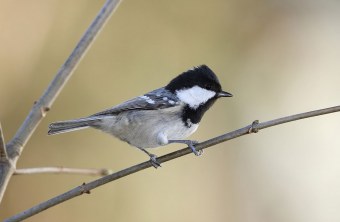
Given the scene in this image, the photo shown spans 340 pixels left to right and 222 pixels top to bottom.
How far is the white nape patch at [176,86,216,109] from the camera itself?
103 inches

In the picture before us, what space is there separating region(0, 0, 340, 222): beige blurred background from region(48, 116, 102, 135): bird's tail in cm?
137

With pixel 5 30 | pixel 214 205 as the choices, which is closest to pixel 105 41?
pixel 5 30

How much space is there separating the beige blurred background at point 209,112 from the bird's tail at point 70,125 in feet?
4.51

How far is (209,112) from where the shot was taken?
4.51m

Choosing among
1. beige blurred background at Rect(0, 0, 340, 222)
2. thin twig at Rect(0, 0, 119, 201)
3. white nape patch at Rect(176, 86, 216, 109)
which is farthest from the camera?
beige blurred background at Rect(0, 0, 340, 222)

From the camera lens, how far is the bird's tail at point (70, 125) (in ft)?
7.55

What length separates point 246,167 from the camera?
4543mm

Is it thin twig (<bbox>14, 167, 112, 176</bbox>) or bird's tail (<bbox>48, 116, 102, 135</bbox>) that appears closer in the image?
thin twig (<bbox>14, 167, 112, 176</bbox>)

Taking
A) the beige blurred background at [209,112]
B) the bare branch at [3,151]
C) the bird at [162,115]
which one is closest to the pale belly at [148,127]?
the bird at [162,115]

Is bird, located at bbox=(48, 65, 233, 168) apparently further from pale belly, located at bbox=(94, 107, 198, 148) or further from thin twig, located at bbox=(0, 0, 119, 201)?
thin twig, located at bbox=(0, 0, 119, 201)

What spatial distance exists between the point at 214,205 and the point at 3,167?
313 cm

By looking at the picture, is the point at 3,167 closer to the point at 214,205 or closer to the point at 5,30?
the point at 5,30

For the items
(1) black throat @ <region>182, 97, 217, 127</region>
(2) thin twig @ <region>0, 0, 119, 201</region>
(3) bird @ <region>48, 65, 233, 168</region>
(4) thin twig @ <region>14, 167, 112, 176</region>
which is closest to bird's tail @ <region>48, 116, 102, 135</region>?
(3) bird @ <region>48, 65, 233, 168</region>

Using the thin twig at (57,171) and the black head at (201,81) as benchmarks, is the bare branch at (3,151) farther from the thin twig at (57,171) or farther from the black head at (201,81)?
the black head at (201,81)
